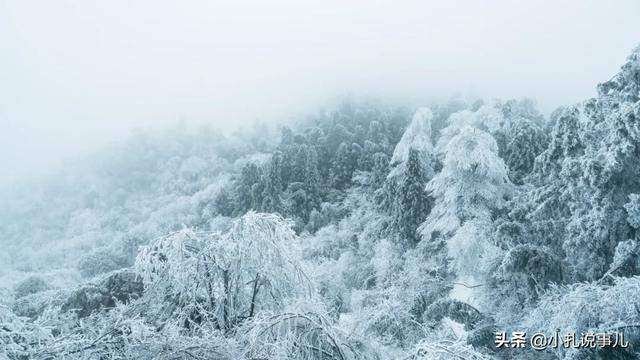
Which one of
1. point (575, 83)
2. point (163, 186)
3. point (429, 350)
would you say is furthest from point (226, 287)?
point (575, 83)

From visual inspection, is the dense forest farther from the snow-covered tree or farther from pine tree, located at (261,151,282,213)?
pine tree, located at (261,151,282,213)

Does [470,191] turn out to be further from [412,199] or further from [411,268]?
[412,199]

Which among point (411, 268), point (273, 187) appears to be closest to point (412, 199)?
point (411, 268)

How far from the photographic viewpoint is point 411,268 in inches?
752

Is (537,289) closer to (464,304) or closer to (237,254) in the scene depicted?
(464,304)

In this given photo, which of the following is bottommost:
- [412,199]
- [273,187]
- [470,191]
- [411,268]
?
[273,187]

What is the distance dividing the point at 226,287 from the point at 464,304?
9069mm

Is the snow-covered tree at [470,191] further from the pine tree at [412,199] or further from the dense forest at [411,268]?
the pine tree at [412,199]

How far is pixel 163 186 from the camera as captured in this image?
72000 millimetres

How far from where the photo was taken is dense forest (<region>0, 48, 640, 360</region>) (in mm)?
5598

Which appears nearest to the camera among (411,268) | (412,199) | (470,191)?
(470,191)

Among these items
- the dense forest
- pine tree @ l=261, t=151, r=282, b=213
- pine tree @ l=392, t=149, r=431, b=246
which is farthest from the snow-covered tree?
pine tree @ l=261, t=151, r=282, b=213

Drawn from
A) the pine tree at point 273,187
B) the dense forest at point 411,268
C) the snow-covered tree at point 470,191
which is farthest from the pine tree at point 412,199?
the pine tree at point 273,187

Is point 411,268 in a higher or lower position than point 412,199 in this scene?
lower
